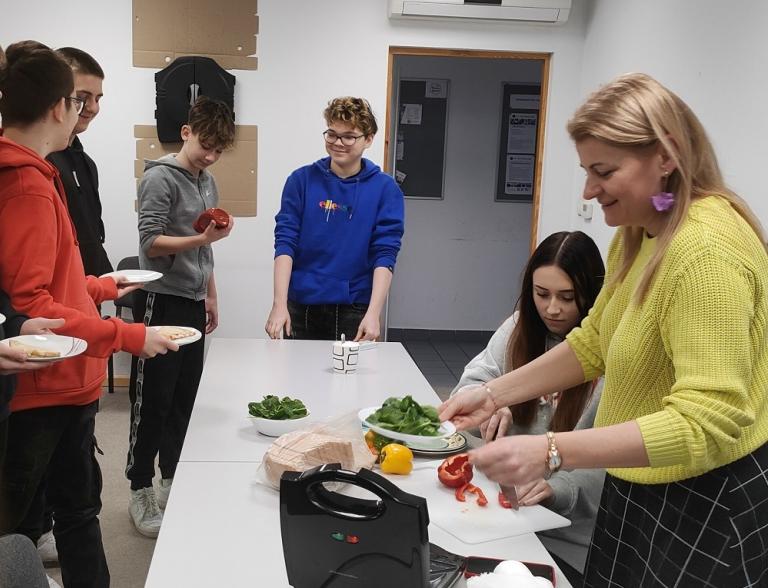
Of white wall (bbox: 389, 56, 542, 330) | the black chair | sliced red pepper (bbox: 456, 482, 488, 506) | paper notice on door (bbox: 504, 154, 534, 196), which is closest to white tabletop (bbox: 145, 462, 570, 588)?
sliced red pepper (bbox: 456, 482, 488, 506)

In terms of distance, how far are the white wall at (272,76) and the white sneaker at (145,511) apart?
1953mm

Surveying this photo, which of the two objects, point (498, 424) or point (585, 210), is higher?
point (585, 210)

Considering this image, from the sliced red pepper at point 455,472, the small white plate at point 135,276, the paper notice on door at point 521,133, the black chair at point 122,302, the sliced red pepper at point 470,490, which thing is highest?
the paper notice on door at point 521,133

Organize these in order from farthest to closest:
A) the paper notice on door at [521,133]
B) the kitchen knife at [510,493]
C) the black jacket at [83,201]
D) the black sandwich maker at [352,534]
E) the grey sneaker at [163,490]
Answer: the paper notice on door at [521,133], the grey sneaker at [163,490], the black jacket at [83,201], the kitchen knife at [510,493], the black sandwich maker at [352,534]

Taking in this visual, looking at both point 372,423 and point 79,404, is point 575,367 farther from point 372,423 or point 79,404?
point 79,404

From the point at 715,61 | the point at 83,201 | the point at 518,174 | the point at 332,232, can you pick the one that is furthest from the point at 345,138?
the point at 518,174

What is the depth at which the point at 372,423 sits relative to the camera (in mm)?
1780

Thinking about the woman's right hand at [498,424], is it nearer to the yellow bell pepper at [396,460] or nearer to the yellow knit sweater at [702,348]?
the yellow bell pepper at [396,460]

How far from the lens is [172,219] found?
2889mm

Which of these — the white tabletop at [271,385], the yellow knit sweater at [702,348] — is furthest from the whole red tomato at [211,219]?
the yellow knit sweater at [702,348]

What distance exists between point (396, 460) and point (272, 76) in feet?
11.1

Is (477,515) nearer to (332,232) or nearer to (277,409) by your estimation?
(277,409)

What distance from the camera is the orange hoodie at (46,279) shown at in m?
1.74

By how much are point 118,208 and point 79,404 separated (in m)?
2.87
